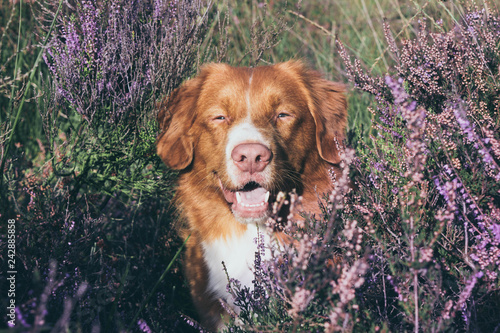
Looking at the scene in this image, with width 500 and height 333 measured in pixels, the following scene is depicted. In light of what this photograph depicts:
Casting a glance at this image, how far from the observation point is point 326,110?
10.6 feet

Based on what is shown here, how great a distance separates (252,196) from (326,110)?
846 mm

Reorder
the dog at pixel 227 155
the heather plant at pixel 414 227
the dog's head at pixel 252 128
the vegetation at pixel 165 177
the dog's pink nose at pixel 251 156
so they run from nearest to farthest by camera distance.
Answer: the heather plant at pixel 414 227
the vegetation at pixel 165 177
the dog's pink nose at pixel 251 156
the dog's head at pixel 252 128
the dog at pixel 227 155

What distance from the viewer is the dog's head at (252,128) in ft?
8.80

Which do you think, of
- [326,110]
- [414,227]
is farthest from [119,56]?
[414,227]

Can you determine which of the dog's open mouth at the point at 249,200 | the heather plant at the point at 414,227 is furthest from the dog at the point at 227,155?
the heather plant at the point at 414,227

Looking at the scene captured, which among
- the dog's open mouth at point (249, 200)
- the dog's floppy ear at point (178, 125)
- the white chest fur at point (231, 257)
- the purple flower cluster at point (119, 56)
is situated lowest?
the white chest fur at point (231, 257)

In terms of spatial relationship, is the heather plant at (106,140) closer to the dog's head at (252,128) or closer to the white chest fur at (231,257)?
the dog's head at (252,128)

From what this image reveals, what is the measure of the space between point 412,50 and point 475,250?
1379 mm

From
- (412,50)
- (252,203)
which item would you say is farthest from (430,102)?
(252,203)

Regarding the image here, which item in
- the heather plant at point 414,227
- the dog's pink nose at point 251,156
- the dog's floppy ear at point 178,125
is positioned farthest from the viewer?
the dog's floppy ear at point 178,125

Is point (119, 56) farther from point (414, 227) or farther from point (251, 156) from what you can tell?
point (414, 227)

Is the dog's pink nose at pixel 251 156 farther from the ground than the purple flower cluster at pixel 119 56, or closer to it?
closer to it

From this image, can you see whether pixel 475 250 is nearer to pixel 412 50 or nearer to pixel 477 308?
pixel 477 308

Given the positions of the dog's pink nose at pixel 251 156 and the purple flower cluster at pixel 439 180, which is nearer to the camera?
the purple flower cluster at pixel 439 180
